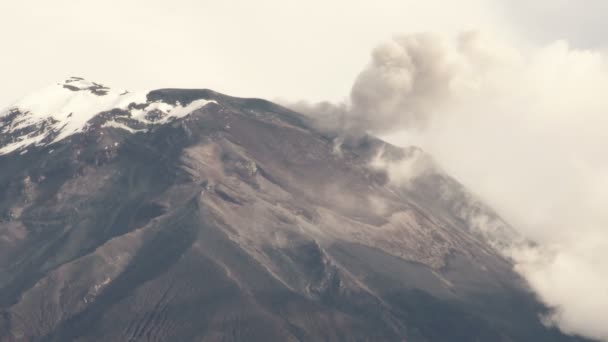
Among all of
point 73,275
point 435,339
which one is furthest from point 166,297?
point 435,339

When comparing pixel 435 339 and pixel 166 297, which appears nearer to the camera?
pixel 166 297

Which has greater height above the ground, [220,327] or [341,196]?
[341,196]

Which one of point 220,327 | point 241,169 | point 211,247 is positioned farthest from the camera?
point 241,169

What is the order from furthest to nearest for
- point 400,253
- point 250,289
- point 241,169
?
point 241,169 < point 400,253 < point 250,289

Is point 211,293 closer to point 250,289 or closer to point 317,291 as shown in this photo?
point 250,289

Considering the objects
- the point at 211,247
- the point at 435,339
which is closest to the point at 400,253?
the point at 435,339

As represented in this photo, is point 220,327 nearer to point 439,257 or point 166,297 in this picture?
point 166,297
